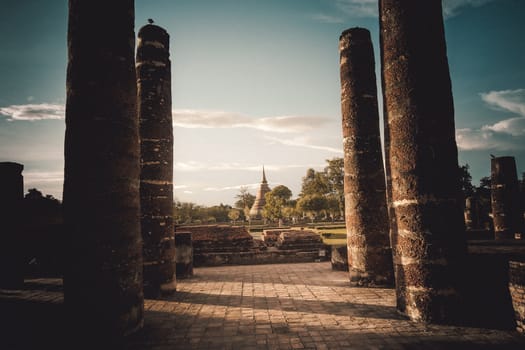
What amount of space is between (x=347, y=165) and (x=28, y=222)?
10.1m

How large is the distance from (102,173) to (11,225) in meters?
6.28

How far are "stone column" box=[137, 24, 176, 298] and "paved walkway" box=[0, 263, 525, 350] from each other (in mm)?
686

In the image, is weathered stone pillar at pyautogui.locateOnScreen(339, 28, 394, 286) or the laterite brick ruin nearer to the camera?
the laterite brick ruin

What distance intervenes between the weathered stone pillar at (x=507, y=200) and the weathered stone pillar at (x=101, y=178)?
13972 millimetres

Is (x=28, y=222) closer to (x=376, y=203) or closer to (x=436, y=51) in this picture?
(x=376, y=203)

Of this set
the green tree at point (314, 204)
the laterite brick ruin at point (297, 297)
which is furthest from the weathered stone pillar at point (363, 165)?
the green tree at point (314, 204)

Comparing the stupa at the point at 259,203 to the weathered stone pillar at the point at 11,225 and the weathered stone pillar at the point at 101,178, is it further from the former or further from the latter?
the weathered stone pillar at the point at 101,178

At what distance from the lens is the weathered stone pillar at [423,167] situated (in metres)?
4.25

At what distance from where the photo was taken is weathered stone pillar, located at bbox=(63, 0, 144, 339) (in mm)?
3934

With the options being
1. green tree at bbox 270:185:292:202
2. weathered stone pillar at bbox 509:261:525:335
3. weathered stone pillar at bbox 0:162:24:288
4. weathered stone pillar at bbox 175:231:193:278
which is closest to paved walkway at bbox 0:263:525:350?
weathered stone pillar at bbox 509:261:525:335

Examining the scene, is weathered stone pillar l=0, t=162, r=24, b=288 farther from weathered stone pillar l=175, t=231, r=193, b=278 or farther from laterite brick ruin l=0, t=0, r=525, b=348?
weathered stone pillar l=175, t=231, r=193, b=278

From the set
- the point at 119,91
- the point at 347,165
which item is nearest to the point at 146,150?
the point at 119,91

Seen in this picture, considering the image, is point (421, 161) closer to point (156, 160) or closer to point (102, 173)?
point (102, 173)

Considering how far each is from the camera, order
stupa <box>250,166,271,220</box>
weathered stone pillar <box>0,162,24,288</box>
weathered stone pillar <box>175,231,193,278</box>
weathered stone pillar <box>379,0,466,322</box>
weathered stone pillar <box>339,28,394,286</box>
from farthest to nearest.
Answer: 1. stupa <box>250,166,271,220</box>
2. weathered stone pillar <box>175,231,193,278</box>
3. weathered stone pillar <box>0,162,24,288</box>
4. weathered stone pillar <box>339,28,394,286</box>
5. weathered stone pillar <box>379,0,466,322</box>
